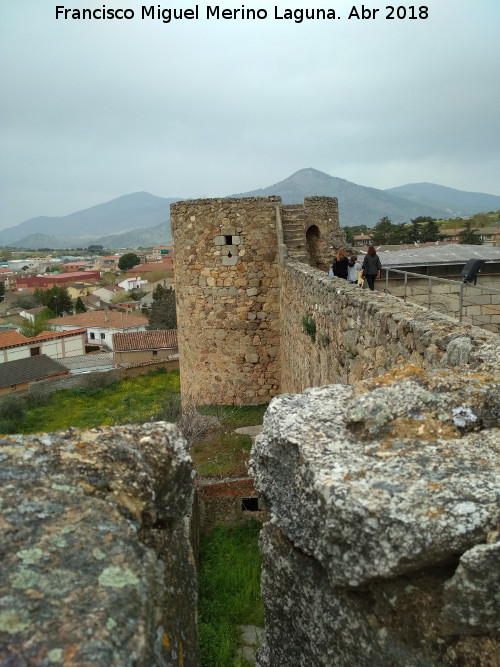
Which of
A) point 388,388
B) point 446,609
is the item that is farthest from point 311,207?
point 446,609

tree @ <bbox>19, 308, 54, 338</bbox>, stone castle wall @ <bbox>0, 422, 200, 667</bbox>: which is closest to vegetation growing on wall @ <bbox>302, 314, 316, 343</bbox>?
stone castle wall @ <bbox>0, 422, 200, 667</bbox>

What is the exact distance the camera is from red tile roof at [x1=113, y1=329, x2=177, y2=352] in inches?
1610

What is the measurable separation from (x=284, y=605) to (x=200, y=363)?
30.8 ft

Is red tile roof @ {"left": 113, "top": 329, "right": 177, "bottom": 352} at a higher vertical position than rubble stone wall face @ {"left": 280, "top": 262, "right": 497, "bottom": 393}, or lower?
lower

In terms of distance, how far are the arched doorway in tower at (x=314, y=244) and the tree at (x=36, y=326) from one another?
4761 centimetres

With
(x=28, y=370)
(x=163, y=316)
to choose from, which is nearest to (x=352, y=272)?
(x=28, y=370)

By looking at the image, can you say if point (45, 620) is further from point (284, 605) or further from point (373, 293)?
point (373, 293)

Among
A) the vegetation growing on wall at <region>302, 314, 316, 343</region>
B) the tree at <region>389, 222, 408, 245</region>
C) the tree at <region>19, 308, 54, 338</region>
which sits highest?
the tree at <region>389, 222, 408, 245</region>

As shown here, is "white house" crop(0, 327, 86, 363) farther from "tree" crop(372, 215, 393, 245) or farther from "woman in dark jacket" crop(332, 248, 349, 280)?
"woman in dark jacket" crop(332, 248, 349, 280)

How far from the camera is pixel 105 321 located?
5412 centimetres

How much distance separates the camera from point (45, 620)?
4.25 feet

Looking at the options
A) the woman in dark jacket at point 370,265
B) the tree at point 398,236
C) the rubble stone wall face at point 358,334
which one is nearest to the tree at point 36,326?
the tree at point 398,236

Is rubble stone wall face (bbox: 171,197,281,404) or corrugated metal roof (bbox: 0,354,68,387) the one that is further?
corrugated metal roof (bbox: 0,354,68,387)

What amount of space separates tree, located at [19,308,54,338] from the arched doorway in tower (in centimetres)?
4761
